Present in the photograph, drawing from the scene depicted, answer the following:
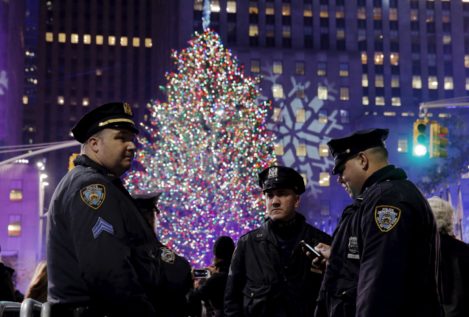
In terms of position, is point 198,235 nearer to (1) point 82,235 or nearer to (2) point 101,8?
(1) point 82,235

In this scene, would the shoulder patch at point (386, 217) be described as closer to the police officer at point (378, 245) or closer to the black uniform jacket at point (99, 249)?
the police officer at point (378, 245)

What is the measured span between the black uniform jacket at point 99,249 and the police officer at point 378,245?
4.29 feet

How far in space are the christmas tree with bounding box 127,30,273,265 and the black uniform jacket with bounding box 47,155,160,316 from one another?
33.2 metres

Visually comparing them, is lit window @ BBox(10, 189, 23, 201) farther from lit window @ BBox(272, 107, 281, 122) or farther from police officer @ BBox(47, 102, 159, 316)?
police officer @ BBox(47, 102, 159, 316)

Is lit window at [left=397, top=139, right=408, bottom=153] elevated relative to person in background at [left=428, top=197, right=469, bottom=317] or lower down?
elevated

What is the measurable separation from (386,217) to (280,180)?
2.77 meters

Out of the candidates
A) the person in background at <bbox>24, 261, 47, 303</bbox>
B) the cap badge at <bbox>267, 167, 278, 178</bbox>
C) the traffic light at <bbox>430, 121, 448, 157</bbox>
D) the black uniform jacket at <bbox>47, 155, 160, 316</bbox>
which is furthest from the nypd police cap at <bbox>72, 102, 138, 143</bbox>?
the traffic light at <bbox>430, 121, 448, 157</bbox>

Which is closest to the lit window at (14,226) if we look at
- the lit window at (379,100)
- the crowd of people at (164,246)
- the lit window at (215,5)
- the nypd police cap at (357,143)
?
the lit window at (215,5)

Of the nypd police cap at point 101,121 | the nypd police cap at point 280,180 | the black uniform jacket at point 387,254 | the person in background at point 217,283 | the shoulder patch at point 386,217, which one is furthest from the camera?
the person in background at point 217,283

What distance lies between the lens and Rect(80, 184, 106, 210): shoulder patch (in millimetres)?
4137

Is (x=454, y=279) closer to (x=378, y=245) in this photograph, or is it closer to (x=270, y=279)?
(x=270, y=279)

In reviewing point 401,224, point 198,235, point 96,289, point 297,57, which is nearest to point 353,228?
point 401,224

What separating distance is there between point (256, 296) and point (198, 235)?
3281 centimetres

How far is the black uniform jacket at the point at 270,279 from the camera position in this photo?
257 inches
